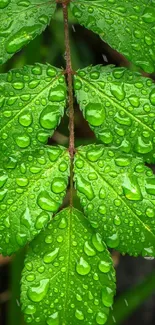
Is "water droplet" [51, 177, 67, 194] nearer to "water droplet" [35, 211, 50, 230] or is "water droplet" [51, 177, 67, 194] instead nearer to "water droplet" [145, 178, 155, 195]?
"water droplet" [35, 211, 50, 230]

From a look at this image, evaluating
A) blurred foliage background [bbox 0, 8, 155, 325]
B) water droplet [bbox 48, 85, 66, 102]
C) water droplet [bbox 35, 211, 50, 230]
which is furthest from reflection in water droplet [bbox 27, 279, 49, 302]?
blurred foliage background [bbox 0, 8, 155, 325]

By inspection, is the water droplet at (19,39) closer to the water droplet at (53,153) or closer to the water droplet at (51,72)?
the water droplet at (51,72)

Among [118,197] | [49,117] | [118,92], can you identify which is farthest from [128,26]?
[118,197]

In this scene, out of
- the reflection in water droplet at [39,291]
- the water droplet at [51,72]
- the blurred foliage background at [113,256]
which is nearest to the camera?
the reflection in water droplet at [39,291]

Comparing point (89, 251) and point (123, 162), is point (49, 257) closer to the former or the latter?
point (89, 251)

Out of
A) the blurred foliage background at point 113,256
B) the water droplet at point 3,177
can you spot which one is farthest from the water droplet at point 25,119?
the blurred foliage background at point 113,256
